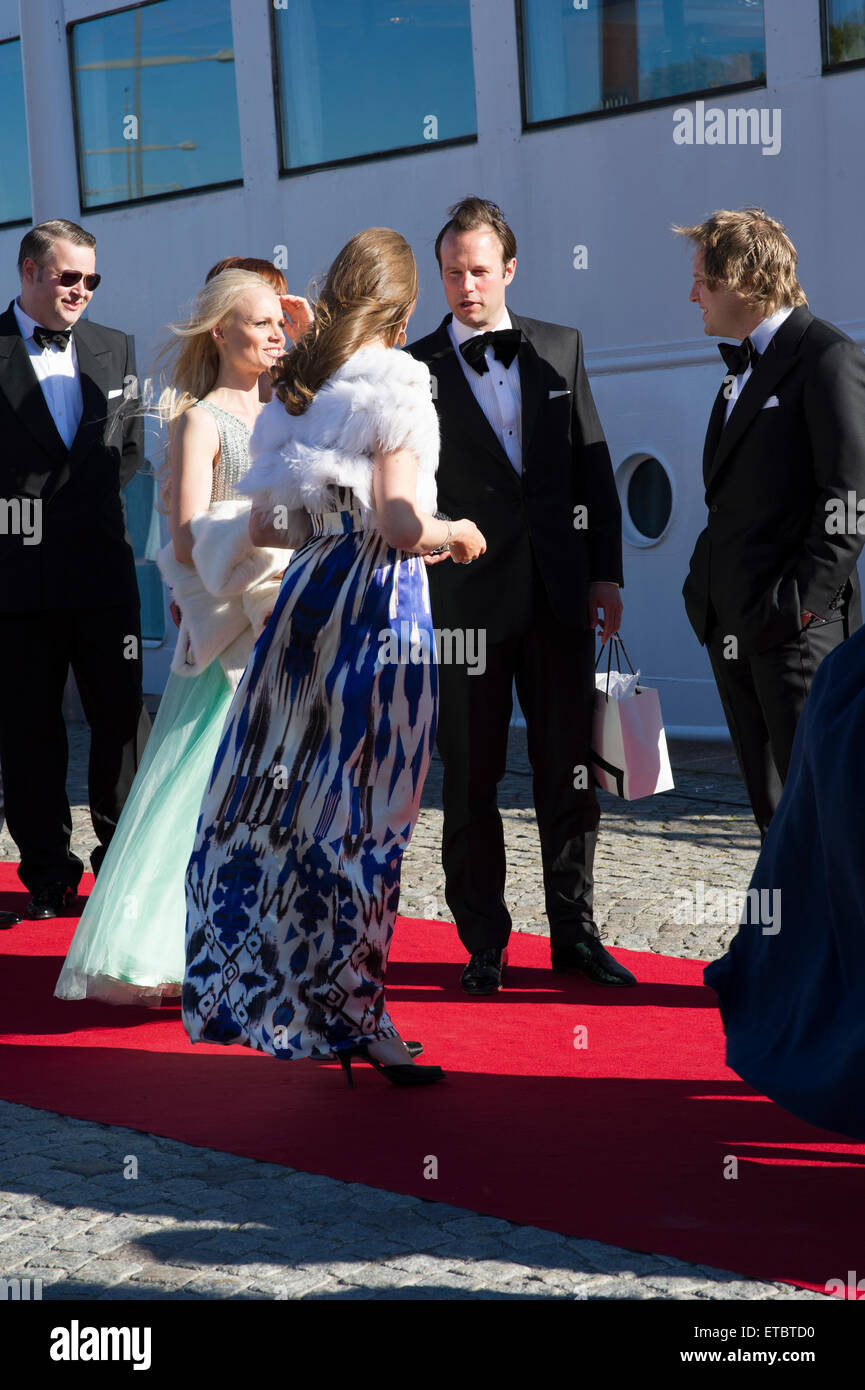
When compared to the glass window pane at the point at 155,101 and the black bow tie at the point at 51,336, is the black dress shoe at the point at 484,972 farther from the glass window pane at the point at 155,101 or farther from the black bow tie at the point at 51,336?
the glass window pane at the point at 155,101

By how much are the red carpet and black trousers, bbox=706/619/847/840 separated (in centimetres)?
70

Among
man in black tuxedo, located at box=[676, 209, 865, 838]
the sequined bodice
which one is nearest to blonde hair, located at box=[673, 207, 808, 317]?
man in black tuxedo, located at box=[676, 209, 865, 838]

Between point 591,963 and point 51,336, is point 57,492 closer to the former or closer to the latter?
point 51,336

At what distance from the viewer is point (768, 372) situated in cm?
451

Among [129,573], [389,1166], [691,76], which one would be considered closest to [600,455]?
[129,573]

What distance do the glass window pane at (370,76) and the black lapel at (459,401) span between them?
6841mm

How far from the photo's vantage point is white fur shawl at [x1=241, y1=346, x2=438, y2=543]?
3.87 meters

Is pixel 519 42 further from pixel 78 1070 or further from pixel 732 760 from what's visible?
pixel 78 1070

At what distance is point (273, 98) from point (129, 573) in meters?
7.21

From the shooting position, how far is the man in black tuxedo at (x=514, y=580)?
4.96 m

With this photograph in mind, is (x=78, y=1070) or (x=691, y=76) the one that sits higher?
(x=691, y=76)

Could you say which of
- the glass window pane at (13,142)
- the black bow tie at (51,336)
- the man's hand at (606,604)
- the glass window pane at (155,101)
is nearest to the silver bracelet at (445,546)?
the man's hand at (606,604)

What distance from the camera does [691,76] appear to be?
10.1m
